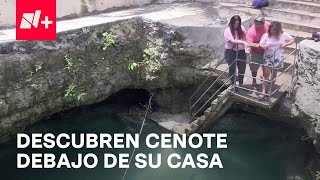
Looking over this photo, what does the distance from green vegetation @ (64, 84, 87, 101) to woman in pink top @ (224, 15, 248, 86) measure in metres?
3.45

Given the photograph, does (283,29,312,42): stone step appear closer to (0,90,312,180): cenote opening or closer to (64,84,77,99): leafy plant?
(0,90,312,180): cenote opening

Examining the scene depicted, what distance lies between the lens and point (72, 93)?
920 centimetres

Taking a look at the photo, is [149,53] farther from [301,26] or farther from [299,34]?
[301,26]

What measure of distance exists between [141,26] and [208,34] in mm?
1650

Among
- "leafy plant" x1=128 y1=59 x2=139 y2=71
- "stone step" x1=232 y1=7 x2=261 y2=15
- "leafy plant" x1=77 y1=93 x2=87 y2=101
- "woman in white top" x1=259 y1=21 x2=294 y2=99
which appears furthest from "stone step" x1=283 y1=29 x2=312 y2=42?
"leafy plant" x1=77 y1=93 x2=87 y2=101

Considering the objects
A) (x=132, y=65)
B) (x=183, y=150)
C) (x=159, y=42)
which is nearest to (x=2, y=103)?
(x=132, y=65)

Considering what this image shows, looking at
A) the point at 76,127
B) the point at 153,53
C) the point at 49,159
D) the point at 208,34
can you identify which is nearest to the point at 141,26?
the point at 153,53

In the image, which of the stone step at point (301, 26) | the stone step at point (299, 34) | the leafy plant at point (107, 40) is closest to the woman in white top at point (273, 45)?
the stone step at point (299, 34)

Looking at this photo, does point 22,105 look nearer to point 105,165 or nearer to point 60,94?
point 60,94

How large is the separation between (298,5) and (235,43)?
402 cm

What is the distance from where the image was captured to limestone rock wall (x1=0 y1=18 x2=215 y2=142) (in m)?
8.45

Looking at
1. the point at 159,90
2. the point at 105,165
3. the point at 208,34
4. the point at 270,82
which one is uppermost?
the point at 208,34

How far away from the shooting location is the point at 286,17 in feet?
35.0

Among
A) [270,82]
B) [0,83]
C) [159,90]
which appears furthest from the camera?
[159,90]
